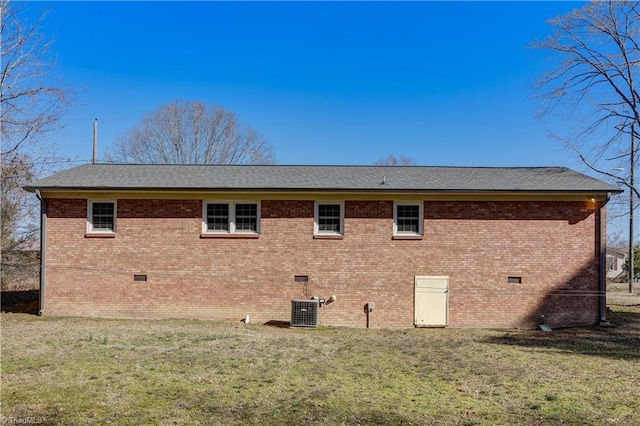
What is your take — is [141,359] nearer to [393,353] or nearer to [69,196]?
[393,353]

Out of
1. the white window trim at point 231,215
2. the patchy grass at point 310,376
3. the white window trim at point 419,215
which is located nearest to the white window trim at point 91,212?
the white window trim at point 231,215

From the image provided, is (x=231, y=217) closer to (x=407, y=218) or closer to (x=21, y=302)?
(x=407, y=218)

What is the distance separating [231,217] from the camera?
13.2m

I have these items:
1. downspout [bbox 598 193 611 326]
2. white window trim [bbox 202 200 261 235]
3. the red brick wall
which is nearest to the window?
white window trim [bbox 202 200 261 235]

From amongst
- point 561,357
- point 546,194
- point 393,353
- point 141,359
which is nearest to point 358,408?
point 393,353

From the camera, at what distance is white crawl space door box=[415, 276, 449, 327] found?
1287 centimetres

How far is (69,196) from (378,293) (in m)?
9.28

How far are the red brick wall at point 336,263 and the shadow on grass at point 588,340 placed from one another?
2.63 feet

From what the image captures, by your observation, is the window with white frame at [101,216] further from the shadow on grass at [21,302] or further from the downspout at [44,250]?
the shadow on grass at [21,302]

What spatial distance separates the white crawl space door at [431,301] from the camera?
1287cm

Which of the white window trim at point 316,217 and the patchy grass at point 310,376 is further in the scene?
the white window trim at point 316,217

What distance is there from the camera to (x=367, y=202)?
42.9ft

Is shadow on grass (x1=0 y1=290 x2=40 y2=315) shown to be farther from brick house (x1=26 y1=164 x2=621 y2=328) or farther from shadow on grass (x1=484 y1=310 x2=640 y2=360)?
shadow on grass (x1=484 y1=310 x2=640 y2=360)

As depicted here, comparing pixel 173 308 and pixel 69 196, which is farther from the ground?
pixel 69 196
